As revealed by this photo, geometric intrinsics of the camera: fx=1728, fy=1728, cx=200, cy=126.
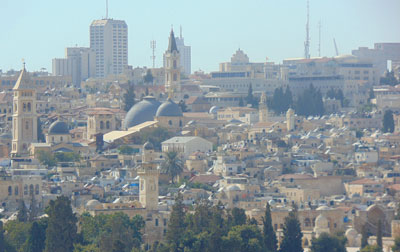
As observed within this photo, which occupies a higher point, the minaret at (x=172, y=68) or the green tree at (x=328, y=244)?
the minaret at (x=172, y=68)

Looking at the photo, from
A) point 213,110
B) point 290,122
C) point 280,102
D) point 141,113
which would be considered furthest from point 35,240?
point 280,102

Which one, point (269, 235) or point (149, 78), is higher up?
point (149, 78)

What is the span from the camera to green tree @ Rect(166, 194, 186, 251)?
71.2 meters

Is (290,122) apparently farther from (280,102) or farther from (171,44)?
(171,44)

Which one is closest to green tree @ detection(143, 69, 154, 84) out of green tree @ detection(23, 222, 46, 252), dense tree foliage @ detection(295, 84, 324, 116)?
dense tree foliage @ detection(295, 84, 324, 116)

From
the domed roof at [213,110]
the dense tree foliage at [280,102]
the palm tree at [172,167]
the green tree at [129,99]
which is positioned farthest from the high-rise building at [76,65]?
the palm tree at [172,167]

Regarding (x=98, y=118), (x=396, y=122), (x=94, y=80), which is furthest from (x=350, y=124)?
(x=94, y=80)

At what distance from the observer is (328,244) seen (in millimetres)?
72125

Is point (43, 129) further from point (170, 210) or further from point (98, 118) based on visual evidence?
point (170, 210)

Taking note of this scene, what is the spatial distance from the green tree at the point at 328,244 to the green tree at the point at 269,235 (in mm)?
1713

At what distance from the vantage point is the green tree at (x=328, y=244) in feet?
235

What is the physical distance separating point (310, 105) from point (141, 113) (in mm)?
18708

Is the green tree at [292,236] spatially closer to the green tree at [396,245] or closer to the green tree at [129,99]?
the green tree at [396,245]

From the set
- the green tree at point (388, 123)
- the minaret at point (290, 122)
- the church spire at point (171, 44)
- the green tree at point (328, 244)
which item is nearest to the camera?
the green tree at point (328, 244)
